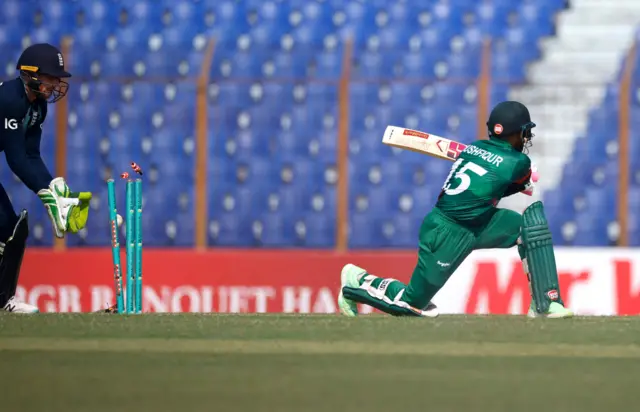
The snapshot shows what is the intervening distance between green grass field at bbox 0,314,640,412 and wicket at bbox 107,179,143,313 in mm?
1076

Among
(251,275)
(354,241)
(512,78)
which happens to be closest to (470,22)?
(512,78)

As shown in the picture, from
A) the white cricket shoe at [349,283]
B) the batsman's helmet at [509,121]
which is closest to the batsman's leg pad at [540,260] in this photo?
the batsman's helmet at [509,121]

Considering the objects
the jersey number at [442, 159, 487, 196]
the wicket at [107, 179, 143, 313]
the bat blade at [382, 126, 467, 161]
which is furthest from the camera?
the wicket at [107, 179, 143, 313]

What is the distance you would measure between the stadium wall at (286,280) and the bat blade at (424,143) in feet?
7.64

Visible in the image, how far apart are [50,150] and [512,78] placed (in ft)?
12.0

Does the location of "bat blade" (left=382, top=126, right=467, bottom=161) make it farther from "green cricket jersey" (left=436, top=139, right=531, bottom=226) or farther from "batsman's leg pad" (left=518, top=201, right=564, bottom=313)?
"batsman's leg pad" (left=518, top=201, right=564, bottom=313)

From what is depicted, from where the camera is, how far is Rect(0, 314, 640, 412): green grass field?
380 cm

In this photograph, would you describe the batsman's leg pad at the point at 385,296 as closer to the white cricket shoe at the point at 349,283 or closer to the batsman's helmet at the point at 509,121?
the white cricket shoe at the point at 349,283

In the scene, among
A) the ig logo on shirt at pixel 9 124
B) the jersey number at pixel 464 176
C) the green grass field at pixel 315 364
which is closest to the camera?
the green grass field at pixel 315 364

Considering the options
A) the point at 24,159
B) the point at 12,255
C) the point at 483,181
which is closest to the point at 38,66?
the point at 24,159

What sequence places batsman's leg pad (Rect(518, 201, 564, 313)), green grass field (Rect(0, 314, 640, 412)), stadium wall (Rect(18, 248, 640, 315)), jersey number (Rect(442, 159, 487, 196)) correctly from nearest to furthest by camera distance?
1. green grass field (Rect(0, 314, 640, 412))
2. batsman's leg pad (Rect(518, 201, 564, 313))
3. jersey number (Rect(442, 159, 487, 196))
4. stadium wall (Rect(18, 248, 640, 315))

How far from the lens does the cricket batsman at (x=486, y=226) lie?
664 centimetres

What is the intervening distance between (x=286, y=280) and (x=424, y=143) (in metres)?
2.67

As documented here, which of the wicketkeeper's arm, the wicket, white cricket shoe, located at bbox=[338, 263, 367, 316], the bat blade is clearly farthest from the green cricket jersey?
the wicketkeeper's arm
